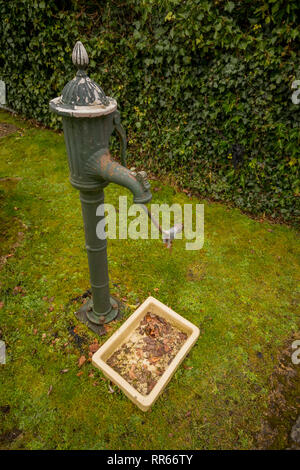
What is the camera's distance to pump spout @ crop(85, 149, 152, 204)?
1784 mm

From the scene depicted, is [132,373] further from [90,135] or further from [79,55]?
[79,55]

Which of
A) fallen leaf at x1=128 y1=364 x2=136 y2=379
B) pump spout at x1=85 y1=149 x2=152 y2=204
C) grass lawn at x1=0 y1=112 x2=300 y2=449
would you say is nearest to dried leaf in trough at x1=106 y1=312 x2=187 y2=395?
fallen leaf at x1=128 y1=364 x2=136 y2=379

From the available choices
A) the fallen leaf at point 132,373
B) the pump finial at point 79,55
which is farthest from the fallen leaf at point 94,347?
the pump finial at point 79,55

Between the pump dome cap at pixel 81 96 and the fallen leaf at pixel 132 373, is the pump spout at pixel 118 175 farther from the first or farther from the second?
the fallen leaf at pixel 132 373

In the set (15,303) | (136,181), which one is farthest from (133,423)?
(136,181)

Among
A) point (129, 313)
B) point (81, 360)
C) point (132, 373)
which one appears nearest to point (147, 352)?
point (132, 373)

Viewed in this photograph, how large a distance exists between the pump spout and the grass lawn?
82.8 inches

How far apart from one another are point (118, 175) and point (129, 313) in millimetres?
2175

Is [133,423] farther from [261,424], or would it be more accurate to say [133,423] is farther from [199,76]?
[199,76]

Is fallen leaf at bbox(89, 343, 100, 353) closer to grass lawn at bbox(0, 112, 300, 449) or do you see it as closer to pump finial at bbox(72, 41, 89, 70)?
grass lawn at bbox(0, 112, 300, 449)

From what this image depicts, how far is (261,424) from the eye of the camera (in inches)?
105

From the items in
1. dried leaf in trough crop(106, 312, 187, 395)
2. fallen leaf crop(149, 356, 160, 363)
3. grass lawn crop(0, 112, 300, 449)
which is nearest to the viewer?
grass lawn crop(0, 112, 300, 449)

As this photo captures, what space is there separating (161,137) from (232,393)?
449cm
